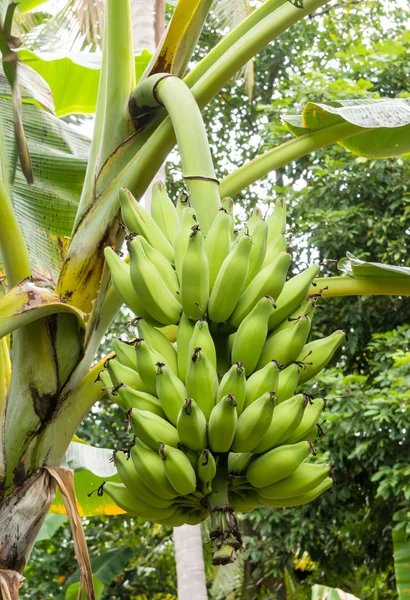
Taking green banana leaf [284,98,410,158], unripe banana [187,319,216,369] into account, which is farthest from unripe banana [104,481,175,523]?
green banana leaf [284,98,410,158]

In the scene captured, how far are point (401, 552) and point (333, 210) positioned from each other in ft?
6.91

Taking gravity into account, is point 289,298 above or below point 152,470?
above

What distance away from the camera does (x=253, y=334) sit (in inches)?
33.5

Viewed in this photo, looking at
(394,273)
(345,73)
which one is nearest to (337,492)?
(345,73)

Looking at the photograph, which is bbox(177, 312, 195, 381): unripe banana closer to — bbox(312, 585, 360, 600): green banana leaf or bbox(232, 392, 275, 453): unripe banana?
bbox(232, 392, 275, 453): unripe banana

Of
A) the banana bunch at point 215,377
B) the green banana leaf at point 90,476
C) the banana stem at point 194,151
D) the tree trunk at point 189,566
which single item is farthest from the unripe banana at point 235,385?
the tree trunk at point 189,566

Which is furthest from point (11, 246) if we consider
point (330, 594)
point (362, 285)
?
point (330, 594)

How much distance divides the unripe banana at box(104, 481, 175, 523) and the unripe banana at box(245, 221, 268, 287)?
32 centimetres

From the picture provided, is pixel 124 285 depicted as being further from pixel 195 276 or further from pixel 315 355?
pixel 315 355

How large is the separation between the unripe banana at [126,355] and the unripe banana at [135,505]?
0.52 ft

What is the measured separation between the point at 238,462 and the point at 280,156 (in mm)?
541

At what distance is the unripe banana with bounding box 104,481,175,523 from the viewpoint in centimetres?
91

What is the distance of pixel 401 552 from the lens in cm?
314

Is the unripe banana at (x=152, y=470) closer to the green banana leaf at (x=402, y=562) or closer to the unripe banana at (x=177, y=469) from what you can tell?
the unripe banana at (x=177, y=469)
